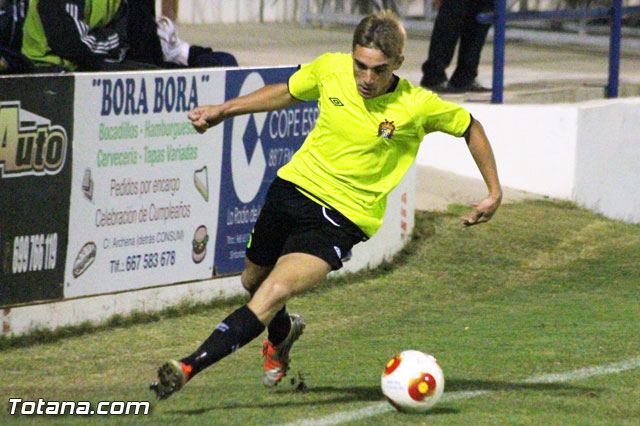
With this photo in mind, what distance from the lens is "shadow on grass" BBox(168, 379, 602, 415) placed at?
6.12 metres

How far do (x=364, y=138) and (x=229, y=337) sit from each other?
1.17m

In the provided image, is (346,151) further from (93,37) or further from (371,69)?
(93,37)

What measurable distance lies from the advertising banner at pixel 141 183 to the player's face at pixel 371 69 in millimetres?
2717

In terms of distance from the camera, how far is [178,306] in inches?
352

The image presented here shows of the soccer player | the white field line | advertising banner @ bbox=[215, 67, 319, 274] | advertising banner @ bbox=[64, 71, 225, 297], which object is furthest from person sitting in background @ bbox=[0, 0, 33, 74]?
the white field line

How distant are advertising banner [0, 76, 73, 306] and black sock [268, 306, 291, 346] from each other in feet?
7.09

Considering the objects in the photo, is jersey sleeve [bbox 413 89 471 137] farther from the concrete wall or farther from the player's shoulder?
the concrete wall

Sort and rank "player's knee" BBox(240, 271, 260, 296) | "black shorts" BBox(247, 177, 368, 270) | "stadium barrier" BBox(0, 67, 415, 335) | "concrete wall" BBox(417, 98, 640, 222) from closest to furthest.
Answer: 1. "black shorts" BBox(247, 177, 368, 270)
2. "player's knee" BBox(240, 271, 260, 296)
3. "stadium barrier" BBox(0, 67, 415, 335)
4. "concrete wall" BBox(417, 98, 640, 222)

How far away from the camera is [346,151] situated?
6.03 m

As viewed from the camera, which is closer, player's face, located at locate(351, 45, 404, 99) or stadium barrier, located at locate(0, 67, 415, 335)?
player's face, located at locate(351, 45, 404, 99)

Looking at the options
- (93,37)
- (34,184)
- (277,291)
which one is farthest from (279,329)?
(93,37)

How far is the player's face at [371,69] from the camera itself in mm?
5816

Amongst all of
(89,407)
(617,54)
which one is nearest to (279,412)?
(89,407)

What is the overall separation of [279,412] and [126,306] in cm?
292
